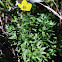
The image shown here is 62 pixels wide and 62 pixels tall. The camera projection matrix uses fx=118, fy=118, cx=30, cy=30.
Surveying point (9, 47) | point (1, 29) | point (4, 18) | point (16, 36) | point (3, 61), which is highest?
point (4, 18)

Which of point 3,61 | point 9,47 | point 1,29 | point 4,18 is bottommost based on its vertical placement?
point 3,61

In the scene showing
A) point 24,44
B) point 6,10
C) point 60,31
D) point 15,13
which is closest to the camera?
point 24,44

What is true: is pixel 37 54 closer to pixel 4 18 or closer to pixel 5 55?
pixel 5 55

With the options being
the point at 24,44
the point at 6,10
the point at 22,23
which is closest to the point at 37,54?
the point at 24,44

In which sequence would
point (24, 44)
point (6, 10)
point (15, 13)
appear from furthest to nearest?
point (15, 13) → point (6, 10) → point (24, 44)

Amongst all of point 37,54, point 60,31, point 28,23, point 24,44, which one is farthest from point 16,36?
point 60,31

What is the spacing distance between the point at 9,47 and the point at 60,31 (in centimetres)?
102

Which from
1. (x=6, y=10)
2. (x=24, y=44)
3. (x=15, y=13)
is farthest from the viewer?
(x=15, y=13)

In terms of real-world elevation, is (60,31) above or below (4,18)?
below

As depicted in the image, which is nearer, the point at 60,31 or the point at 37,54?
the point at 37,54

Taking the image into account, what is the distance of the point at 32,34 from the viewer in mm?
1696

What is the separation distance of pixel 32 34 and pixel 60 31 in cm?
81

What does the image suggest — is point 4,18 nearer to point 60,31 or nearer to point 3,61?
point 3,61

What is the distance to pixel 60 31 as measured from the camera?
7.49 feet
